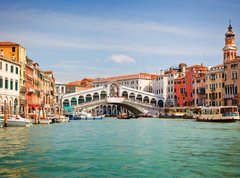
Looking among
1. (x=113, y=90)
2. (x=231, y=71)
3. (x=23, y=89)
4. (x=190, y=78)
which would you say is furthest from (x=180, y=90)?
(x=23, y=89)

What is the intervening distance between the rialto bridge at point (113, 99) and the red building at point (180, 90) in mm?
2664

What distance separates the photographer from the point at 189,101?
185 feet

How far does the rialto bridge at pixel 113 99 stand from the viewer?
166 feet

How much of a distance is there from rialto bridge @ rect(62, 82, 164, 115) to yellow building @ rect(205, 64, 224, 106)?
8147 mm

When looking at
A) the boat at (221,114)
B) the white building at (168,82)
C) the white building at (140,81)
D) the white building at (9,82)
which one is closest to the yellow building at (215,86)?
the white building at (168,82)

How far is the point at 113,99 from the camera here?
51312 mm

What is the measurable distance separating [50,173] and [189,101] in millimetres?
49837

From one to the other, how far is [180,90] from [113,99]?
1221cm

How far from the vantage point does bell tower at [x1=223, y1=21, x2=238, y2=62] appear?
46.0 meters

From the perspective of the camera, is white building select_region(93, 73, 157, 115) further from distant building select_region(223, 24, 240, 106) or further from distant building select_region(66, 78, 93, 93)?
distant building select_region(223, 24, 240, 106)

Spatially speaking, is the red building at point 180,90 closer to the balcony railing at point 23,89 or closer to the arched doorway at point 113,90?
the arched doorway at point 113,90

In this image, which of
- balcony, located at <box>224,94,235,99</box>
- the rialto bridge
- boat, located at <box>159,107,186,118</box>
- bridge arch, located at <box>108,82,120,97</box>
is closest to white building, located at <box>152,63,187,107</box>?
the rialto bridge

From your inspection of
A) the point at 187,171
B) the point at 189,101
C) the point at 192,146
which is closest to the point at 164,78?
the point at 189,101

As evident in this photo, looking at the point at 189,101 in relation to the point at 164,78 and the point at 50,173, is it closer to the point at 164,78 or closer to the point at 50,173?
the point at 164,78
